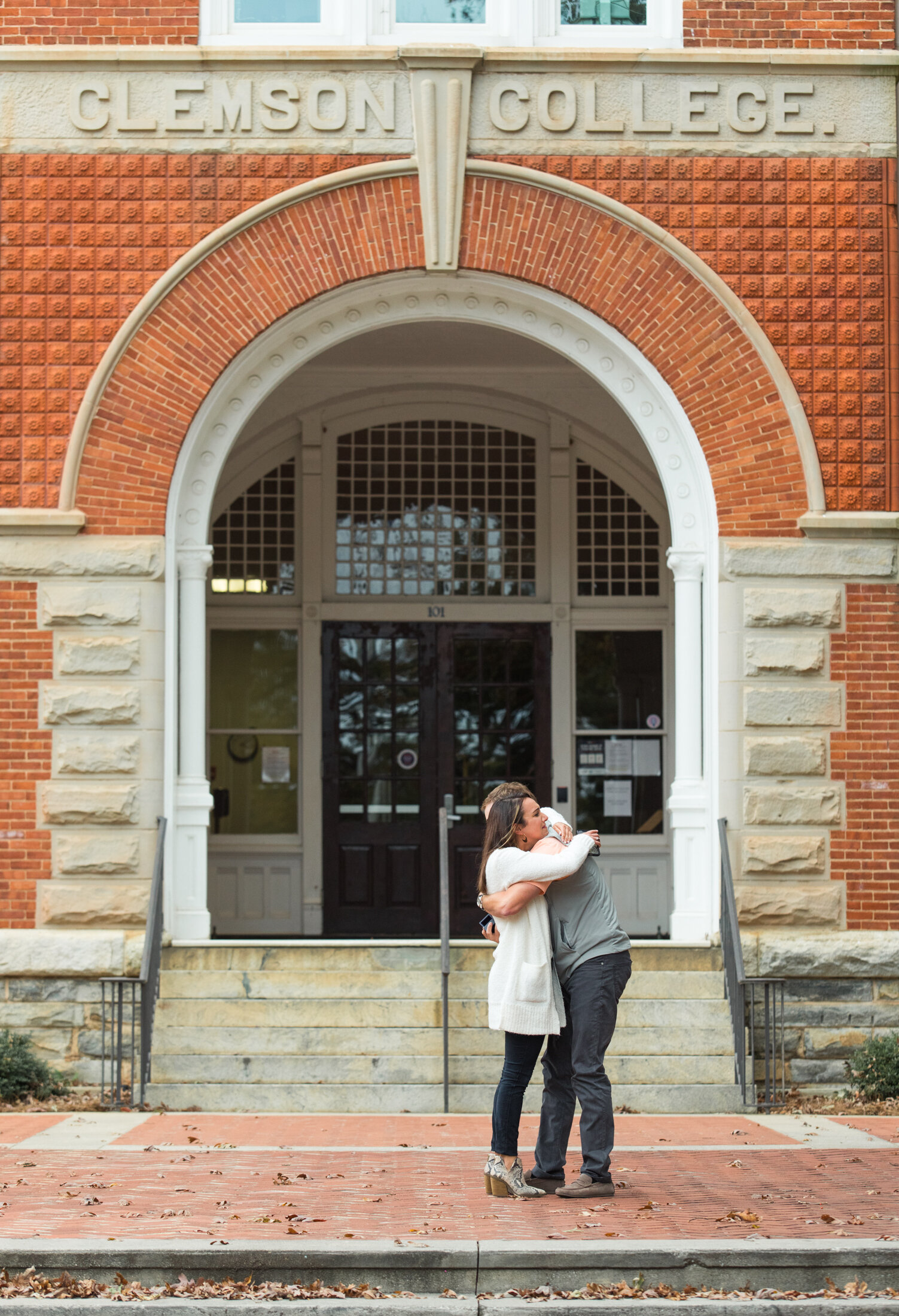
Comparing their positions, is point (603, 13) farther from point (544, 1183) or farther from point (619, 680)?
point (544, 1183)

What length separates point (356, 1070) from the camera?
9156 millimetres

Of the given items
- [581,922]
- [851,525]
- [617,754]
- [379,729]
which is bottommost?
[581,922]

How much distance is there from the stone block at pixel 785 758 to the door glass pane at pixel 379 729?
179 inches

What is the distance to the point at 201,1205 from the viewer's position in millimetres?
6086

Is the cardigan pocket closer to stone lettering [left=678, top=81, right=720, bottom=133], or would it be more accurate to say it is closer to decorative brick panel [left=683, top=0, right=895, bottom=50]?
stone lettering [left=678, top=81, right=720, bottom=133]

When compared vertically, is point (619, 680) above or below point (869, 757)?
above

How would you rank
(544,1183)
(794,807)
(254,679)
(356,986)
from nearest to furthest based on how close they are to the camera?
(544,1183), (356,986), (794,807), (254,679)

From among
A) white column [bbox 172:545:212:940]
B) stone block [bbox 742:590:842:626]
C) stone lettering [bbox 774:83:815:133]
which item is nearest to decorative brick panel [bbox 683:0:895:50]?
stone lettering [bbox 774:83:815:133]

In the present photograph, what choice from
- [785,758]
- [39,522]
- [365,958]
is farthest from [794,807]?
[39,522]

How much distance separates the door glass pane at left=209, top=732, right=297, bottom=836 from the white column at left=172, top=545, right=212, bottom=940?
11.0 ft

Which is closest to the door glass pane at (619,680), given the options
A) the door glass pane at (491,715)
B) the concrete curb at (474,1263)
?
the door glass pane at (491,715)

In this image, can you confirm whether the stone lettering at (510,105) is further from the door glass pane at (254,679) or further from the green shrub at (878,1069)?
the green shrub at (878,1069)

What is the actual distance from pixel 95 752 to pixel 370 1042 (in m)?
2.75

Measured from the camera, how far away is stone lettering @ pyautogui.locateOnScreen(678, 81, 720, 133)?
10352 millimetres
